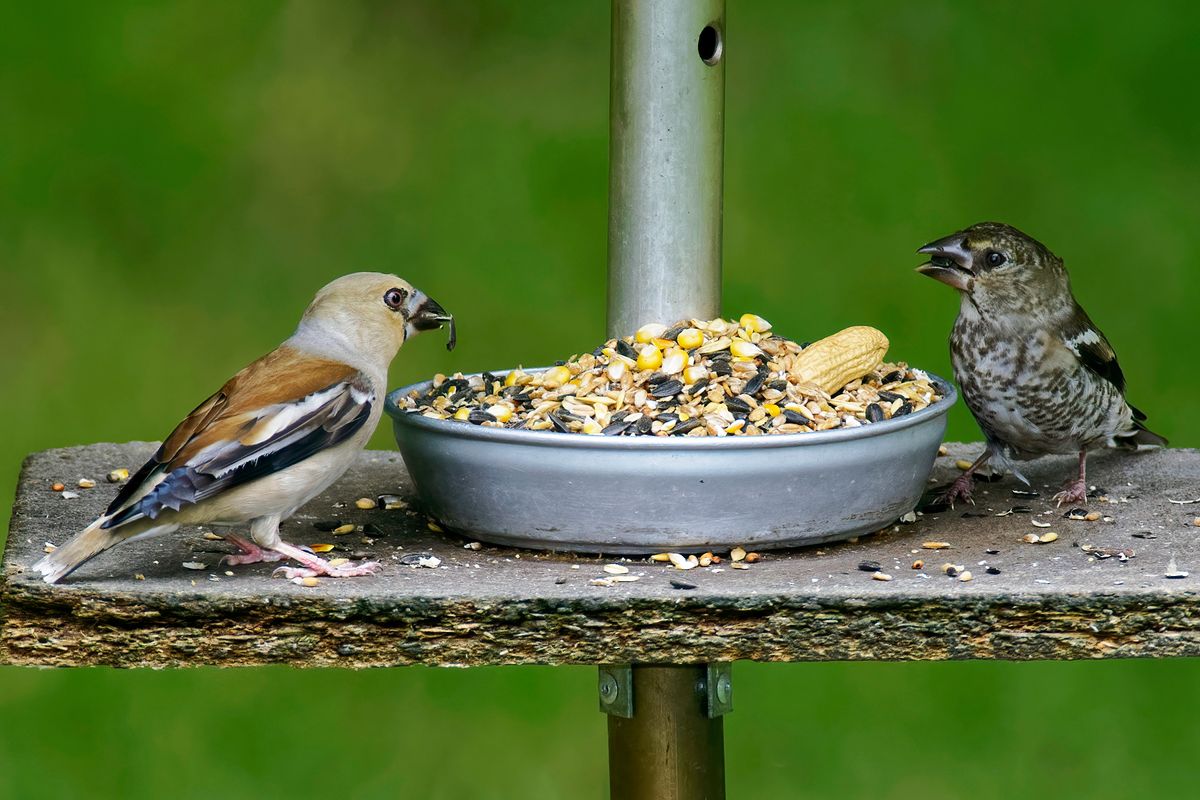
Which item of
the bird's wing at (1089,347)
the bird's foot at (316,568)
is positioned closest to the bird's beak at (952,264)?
the bird's wing at (1089,347)

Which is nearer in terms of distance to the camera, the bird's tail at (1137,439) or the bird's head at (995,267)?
the bird's head at (995,267)

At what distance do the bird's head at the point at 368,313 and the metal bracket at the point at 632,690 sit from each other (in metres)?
0.72

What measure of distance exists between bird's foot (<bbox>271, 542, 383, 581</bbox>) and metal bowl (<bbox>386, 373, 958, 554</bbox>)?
233mm

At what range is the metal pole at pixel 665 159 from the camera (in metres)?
3.63

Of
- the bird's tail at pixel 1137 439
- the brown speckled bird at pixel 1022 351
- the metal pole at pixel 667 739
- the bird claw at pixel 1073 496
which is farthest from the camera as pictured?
the bird's tail at pixel 1137 439

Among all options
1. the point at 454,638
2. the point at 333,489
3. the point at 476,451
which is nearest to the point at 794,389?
the point at 476,451

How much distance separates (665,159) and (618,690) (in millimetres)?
1036

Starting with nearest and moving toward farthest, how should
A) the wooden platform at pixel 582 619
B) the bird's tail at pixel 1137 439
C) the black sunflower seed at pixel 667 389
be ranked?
1. the wooden platform at pixel 582 619
2. the black sunflower seed at pixel 667 389
3. the bird's tail at pixel 1137 439

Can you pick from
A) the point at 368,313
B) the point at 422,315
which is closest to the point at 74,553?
the point at 368,313

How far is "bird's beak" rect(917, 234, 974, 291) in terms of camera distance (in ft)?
14.0

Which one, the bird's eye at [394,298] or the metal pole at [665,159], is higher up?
the metal pole at [665,159]

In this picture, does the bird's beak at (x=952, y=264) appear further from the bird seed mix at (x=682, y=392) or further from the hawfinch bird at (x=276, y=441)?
the hawfinch bird at (x=276, y=441)

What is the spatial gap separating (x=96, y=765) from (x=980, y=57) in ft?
12.0

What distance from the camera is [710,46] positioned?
3.70 m
